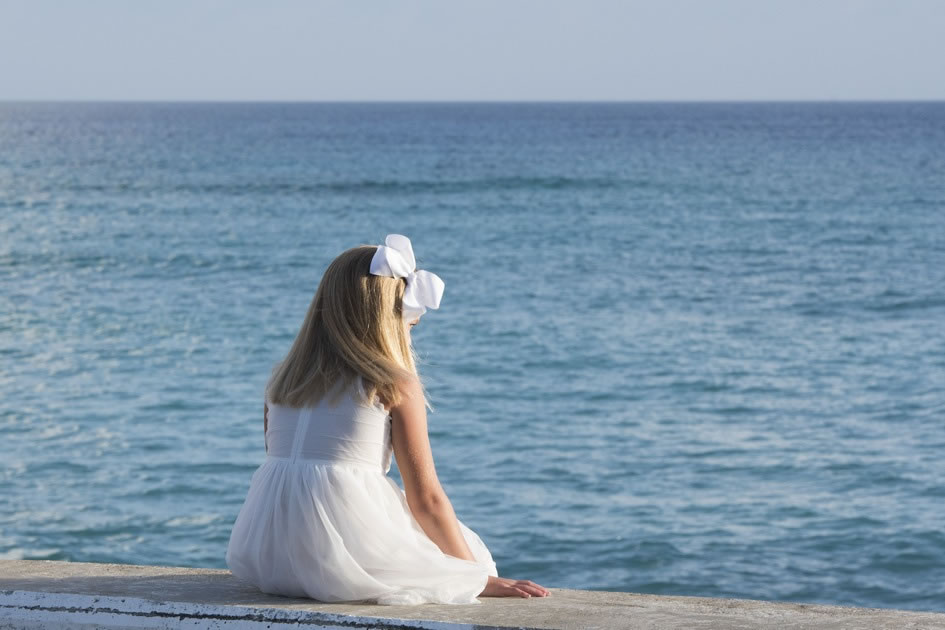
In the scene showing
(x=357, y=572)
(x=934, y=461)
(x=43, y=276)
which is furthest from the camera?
(x=43, y=276)

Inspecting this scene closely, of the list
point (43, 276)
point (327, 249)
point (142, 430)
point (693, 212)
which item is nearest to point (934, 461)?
point (142, 430)

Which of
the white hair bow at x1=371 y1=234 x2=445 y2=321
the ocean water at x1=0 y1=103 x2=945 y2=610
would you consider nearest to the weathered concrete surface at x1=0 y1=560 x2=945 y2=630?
the white hair bow at x1=371 y1=234 x2=445 y2=321

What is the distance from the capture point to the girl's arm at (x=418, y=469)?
3.08 meters

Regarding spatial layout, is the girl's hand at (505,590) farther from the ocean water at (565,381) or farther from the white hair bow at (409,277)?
Answer: the ocean water at (565,381)

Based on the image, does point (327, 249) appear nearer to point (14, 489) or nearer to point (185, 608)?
point (14, 489)

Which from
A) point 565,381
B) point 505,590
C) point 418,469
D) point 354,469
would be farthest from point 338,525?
point 565,381

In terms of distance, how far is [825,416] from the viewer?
1113 cm

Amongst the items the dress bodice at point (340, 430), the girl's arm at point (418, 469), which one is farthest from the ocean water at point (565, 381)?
the dress bodice at point (340, 430)

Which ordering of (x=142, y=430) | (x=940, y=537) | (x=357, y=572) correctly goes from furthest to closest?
1. (x=142, y=430)
2. (x=940, y=537)
3. (x=357, y=572)

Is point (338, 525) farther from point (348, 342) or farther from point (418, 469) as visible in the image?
point (348, 342)

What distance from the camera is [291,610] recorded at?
261 cm

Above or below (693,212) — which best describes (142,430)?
below

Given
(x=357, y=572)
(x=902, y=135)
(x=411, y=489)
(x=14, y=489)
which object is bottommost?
(x=14, y=489)

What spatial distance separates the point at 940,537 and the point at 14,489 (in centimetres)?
702
